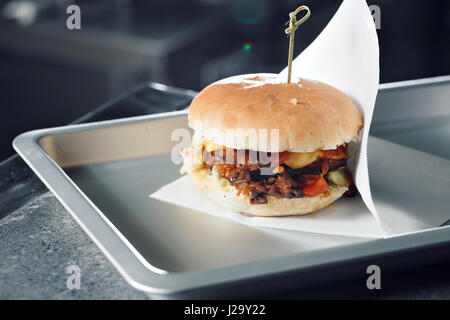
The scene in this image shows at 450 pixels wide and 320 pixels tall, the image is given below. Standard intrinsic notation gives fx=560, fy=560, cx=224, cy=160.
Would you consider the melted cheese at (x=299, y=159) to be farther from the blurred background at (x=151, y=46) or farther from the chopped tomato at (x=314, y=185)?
the blurred background at (x=151, y=46)

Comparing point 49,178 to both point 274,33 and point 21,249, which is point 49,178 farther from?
point 274,33

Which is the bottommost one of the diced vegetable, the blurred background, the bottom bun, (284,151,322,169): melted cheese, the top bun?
the blurred background

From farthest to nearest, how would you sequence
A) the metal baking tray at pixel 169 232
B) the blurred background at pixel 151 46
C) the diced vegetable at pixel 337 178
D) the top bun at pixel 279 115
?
the blurred background at pixel 151 46 < the diced vegetable at pixel 337 178 < the top bun at pixel 279 115 < the metal baking tray at pixel 169 232

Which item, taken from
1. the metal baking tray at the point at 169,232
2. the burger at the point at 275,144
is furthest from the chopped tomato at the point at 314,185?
the metal baking tray at the point at 169,232

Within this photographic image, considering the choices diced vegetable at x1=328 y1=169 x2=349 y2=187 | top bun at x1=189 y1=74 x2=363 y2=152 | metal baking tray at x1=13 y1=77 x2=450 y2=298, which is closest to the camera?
metal baking tray at x1=13 y1=77 x2=450 y2=298

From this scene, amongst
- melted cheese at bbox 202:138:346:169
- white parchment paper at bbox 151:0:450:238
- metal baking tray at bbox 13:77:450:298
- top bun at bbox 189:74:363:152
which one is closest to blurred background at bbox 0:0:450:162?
metal baking tray at bbox 13:77:450:298

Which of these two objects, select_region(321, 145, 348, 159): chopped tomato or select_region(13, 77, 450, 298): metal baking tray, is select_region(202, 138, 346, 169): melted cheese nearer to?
select_region(321, 145, 348, 159): chopped tomato

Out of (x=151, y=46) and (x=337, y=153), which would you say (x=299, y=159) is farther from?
(x=151, y=46)

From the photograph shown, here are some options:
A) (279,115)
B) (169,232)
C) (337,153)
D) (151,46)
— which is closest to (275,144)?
(279,115)
